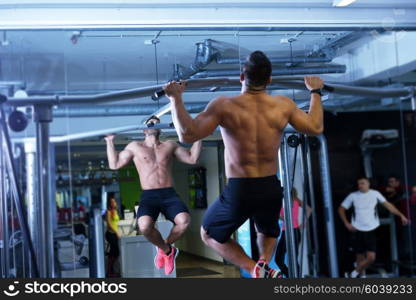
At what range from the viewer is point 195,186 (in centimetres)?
506

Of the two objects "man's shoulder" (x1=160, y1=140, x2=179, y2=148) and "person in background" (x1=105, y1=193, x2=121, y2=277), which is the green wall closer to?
"person in background" (x1=105, y1=193, x2=121, y2=277)

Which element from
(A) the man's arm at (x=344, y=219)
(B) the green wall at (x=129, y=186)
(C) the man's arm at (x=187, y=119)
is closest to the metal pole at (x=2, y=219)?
(B) the green wall at (x=129, y=186)

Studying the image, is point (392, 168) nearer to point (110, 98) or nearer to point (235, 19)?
point (235, 19)

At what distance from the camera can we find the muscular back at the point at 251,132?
4.18 meters

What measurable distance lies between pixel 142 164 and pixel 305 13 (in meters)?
2.17

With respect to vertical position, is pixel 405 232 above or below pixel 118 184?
below

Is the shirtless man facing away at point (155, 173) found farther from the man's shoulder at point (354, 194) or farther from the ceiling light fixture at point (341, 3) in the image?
the ceiling light fixture at point (341, 3)

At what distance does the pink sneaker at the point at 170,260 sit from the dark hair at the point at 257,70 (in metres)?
1.53

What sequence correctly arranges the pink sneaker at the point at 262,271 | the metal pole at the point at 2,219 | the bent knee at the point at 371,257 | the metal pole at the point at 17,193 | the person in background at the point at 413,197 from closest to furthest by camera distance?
the pink sneaker at the point at 262,271 → the metal pole at the point at 17,193 → the metal pole at the point at 2,219 → the bent knee at the point at 371,257 → the person in background at the point at 413,197

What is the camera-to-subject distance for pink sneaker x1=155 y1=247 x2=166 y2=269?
5099 millimetres

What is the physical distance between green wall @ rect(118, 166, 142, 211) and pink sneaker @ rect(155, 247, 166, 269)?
39cm

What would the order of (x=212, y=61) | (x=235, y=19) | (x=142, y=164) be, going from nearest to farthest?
(x=142, y=164)
(x=212, y=61)
(x=235, y=19)

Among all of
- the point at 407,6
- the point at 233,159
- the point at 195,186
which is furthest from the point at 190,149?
the point at 407,6

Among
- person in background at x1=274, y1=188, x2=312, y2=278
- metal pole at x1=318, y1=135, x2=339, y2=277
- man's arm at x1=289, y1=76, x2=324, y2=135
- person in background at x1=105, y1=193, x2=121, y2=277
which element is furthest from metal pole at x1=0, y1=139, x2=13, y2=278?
metal pole at x1=318, y1=135, x2=339, y2=277
